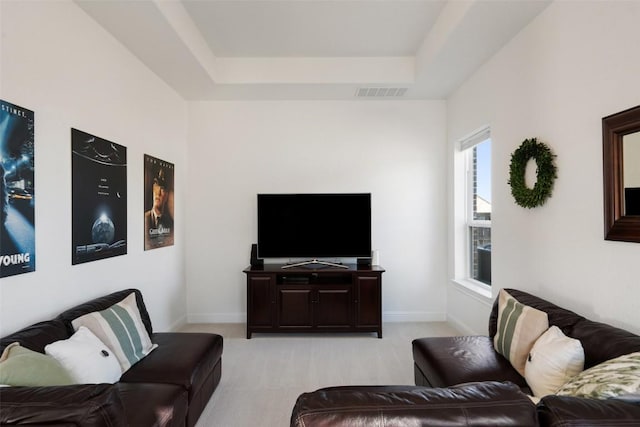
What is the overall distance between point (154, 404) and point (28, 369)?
558 mm

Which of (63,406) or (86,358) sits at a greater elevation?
(63,406)

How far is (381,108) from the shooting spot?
436 centimetres

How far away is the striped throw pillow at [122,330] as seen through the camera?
6.47 feet

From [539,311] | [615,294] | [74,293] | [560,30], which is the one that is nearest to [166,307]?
[74,293]

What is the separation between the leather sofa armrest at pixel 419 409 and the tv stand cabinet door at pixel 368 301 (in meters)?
2.82

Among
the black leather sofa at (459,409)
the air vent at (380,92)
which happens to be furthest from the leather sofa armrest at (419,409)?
the air vent at (380,92)

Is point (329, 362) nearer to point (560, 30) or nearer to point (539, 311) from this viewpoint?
point (539, 311)

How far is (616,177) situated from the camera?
190cm

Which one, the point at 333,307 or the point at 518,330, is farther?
the point at 333,307

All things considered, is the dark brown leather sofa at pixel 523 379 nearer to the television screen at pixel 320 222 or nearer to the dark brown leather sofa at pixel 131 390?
the dark brown leather sofa at pixel 131 390

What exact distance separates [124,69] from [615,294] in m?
3.92

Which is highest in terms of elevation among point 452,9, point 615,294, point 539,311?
point 452,9

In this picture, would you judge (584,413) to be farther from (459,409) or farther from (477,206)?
(477,206)

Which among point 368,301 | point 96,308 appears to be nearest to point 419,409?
point 96,308
